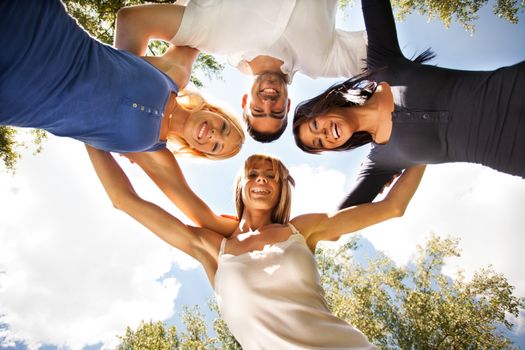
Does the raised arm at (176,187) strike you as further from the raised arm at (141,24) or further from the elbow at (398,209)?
the elbow at (398,209)

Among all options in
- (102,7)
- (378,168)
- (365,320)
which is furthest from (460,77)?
(365,320)

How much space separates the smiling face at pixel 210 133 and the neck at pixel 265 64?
0.96 metres

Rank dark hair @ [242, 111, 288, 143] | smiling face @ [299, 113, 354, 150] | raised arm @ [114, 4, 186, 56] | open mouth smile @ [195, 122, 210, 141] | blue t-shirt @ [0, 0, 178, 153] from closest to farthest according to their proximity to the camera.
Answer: blue t-shirt @ [0, 0, 178, 153] → raised arm @ [114, 4, 186, 56] → smiling face @ [299, 113, 354, 150] → open mouth smile @ [195, 122, 210, 141] → dark hair @ [242, 111, 288, 143]

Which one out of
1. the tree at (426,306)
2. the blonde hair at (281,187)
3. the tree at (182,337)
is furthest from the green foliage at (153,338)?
the blonde hair at (281,187)

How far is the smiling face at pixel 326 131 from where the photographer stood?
11.7ft

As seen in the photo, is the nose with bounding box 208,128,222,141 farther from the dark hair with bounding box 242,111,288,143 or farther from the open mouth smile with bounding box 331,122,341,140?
the open mouth smile with bounding box 331,122,341,140

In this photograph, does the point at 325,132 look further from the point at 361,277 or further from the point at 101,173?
the point at 361,277

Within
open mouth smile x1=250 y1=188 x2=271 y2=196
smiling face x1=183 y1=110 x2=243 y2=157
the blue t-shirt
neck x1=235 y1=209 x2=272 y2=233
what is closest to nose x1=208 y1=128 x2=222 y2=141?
smiling face x1=183 y1=110 x2=243 y2=157

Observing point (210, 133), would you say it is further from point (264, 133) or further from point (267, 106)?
point (264, 133)

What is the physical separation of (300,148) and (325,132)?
0.54 m

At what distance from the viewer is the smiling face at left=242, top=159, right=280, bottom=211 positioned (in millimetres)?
3996

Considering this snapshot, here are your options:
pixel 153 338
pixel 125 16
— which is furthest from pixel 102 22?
pixel 153 338

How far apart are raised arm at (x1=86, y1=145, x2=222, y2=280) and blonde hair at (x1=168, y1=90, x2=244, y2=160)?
676mm

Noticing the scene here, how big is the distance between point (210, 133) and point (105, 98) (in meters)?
1.26
